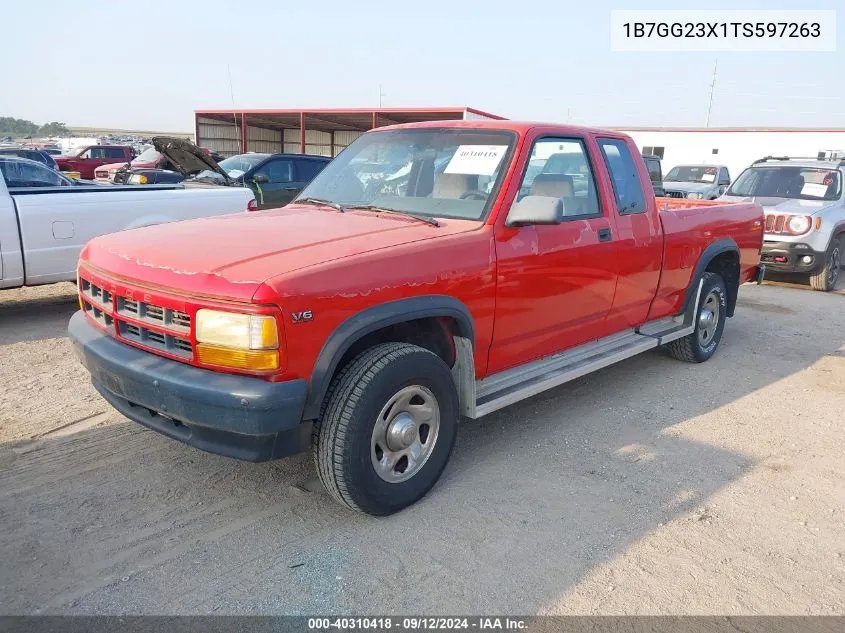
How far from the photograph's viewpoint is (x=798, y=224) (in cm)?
966

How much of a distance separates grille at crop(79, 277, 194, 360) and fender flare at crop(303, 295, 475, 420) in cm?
56

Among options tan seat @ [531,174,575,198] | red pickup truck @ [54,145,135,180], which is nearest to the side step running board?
tan seat @ [531,174,575,198]

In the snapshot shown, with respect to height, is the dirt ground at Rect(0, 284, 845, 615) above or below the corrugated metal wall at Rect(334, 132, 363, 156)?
below

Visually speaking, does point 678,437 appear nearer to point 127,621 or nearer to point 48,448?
point 127,621

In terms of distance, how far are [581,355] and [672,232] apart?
1.40 meters

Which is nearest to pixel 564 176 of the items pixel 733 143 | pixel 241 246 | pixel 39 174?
pixel 241 246

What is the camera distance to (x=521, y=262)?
12.2 feet

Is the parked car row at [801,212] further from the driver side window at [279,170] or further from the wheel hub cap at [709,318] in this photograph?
the driver side window at [279,170]

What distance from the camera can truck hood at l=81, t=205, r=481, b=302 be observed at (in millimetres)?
2838

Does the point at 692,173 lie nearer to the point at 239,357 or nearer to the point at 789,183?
the point at 789,183

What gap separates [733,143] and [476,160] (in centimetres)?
2933

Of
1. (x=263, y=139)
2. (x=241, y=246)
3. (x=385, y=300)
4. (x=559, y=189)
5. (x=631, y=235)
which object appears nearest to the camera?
(x=385, y=300)

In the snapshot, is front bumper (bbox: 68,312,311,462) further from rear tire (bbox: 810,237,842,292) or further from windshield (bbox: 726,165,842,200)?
windshield (bbox: 726,165,842,200)

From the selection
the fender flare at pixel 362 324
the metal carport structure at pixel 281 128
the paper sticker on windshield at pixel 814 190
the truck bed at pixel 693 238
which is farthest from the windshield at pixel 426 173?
the metal carport structure at pixel 281 128
